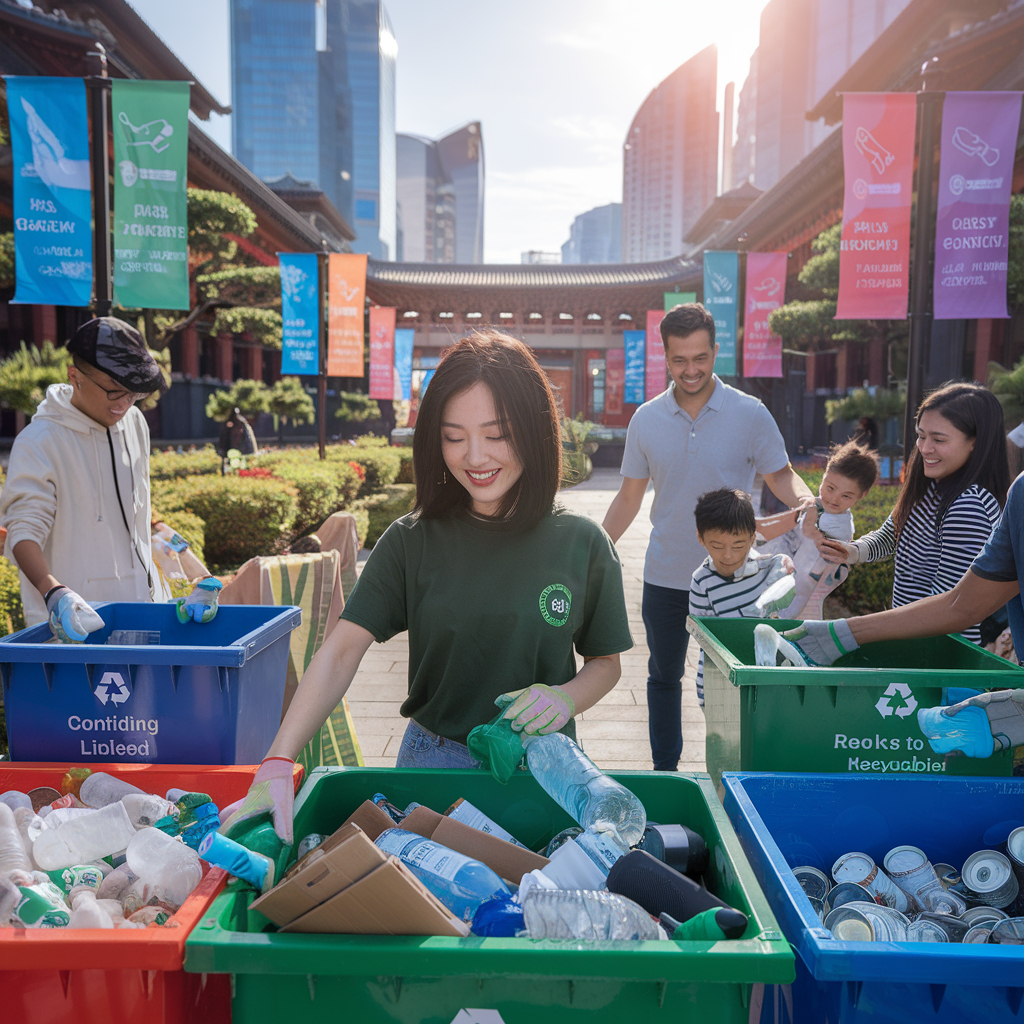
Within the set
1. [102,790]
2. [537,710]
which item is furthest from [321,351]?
[537,710]

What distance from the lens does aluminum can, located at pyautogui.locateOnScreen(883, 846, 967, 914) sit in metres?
1.50

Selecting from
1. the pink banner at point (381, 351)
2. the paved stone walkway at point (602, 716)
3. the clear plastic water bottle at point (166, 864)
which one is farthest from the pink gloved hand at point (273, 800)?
the pink banner at point (381, 351)

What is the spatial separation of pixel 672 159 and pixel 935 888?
127062 millimetres

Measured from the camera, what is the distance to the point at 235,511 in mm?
7707

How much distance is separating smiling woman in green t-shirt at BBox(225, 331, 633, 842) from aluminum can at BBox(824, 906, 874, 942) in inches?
22.7

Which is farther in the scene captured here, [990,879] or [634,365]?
[634,365]

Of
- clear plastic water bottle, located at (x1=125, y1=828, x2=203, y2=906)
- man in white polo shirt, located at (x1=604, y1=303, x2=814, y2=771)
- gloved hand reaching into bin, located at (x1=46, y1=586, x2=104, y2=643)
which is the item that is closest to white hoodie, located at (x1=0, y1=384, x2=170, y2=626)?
gloved hand reaching into bin, located at (x1=46, y1=586, x2=104, y2=643)

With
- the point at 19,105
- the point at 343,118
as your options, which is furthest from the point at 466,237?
the point at 19,105

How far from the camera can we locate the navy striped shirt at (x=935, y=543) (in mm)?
2617

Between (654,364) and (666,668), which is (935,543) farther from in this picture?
(654,364)

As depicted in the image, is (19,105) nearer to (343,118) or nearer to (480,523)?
(480,523)

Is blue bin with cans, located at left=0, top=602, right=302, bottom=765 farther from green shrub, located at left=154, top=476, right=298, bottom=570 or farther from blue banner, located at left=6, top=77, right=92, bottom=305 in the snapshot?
green shrub, located at left=154, top=476, right=298, bottom=570

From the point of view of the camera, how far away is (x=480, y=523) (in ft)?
5.82

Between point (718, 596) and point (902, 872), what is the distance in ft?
4.66
